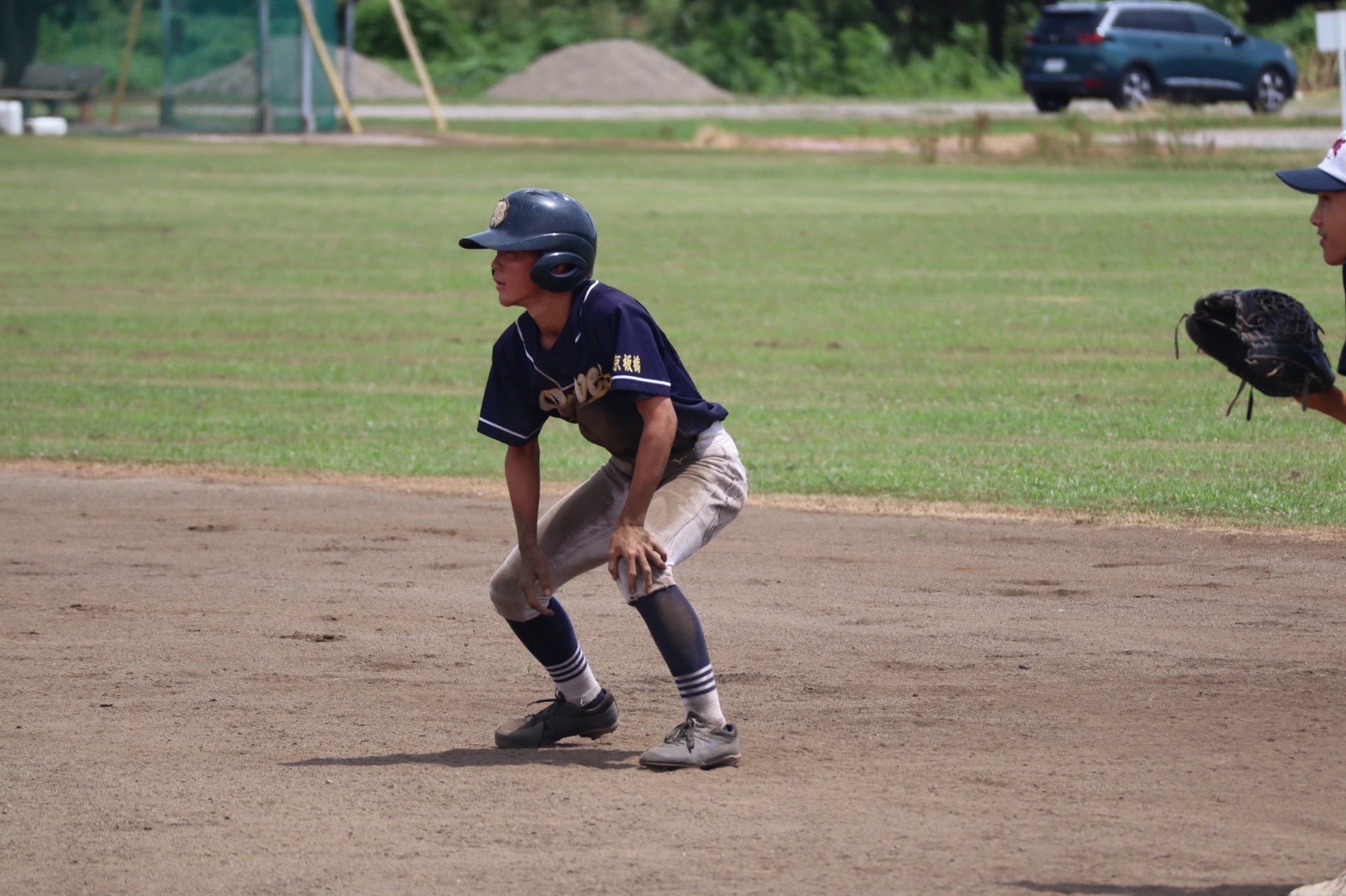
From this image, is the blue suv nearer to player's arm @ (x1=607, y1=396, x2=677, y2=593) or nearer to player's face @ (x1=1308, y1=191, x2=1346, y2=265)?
player's face @ (x1=1308, y1=191, x2=1346, y2=265)

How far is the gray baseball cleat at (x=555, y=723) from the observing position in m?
5.36

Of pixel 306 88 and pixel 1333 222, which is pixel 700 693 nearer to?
pixel 1333 222

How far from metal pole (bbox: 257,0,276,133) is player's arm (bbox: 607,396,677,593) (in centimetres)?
3149

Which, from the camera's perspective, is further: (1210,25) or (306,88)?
(306,88)

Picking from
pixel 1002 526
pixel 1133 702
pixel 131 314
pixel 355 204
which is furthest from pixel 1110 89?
pixel 1133 702

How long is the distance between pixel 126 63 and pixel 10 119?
8.35 ft

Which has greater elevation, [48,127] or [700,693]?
[700,693]

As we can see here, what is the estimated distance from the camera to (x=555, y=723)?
5383mm

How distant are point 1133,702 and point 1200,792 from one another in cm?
96

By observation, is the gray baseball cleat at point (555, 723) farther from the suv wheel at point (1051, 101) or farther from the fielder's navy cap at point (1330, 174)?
the suv wheel at point (1051, 101)

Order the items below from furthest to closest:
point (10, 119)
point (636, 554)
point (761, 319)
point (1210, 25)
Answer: point (1210, 25) < point (10, 119) < point (761, 319) < point (636, 554)

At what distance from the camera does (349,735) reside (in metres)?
5.46

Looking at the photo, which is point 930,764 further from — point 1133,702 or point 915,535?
point 915,535

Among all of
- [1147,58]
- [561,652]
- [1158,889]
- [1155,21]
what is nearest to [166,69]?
[1147,58]
